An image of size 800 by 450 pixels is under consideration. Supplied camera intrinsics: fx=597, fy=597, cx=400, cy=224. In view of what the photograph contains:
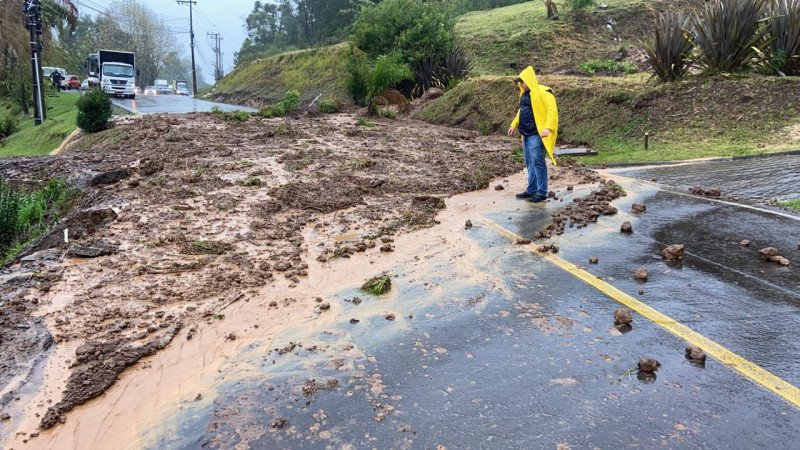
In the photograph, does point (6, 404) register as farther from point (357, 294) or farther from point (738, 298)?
point (738, 298)

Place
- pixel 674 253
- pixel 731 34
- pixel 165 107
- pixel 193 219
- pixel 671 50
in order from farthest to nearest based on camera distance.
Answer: pixel 165 107 → pixel 671 50 → pixel 731 34 → pixel 193 219 → pixel 674 253

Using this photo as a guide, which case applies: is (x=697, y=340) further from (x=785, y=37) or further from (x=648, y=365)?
(x=785, y=37)

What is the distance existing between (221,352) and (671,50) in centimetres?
1177

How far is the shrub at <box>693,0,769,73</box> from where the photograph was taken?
1163 centimetres

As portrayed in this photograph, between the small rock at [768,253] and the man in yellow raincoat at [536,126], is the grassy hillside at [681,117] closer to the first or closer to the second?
the man in yellow raincoat at [536,126]

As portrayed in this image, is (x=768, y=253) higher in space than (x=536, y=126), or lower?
lower

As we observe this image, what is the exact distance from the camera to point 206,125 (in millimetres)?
15211

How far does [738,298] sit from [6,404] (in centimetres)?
505

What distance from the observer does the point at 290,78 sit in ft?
122

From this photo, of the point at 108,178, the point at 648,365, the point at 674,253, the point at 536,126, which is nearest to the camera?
the point at 648,365

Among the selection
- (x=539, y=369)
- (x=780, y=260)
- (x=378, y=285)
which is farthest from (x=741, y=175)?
(x=539, y=369)

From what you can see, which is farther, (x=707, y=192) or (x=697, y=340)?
(x=707, y=192)

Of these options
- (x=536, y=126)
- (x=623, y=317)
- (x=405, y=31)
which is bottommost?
(x=623, y=317)

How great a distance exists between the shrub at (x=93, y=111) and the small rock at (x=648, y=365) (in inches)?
613
